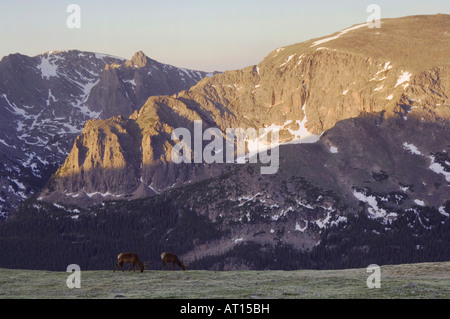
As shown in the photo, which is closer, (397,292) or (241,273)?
(397,292)

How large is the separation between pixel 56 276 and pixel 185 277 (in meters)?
17.6

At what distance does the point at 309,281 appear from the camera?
98.7 m

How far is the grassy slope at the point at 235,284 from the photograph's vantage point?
3334 inches

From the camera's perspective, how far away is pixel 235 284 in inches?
3819

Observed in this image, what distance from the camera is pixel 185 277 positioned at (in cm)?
10750

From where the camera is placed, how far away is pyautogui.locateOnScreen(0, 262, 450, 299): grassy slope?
8469 centimetres
